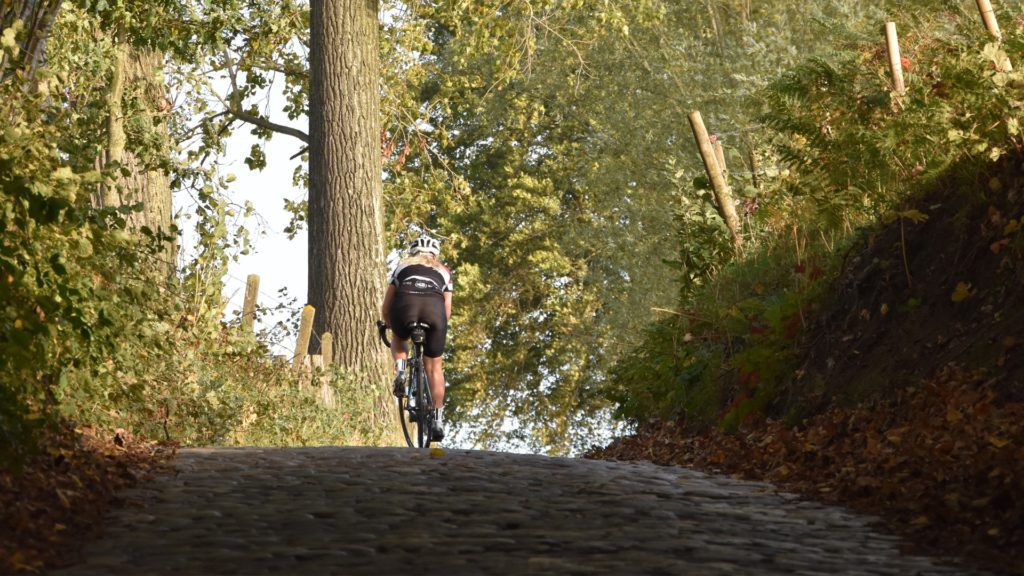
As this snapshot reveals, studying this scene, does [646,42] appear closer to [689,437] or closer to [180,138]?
[180,138]

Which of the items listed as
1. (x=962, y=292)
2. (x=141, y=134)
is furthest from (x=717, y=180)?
(x=141, y=134)

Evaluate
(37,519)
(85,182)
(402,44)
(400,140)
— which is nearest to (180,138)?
(402,44)

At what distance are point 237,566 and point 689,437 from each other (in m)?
7.16

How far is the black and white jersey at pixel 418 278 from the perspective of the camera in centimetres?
1347

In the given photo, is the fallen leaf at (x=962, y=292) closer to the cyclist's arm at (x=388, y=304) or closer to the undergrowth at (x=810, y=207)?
the undergrowth at (x=810, y=207)

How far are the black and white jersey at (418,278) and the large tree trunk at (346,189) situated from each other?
4986mm

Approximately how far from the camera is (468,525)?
7.10 metres

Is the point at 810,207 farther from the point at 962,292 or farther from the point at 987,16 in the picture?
the point at 962,292

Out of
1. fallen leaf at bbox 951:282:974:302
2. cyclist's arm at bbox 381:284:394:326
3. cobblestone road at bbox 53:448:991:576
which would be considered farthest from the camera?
cyclist's arm at bbox 381:284:394:326

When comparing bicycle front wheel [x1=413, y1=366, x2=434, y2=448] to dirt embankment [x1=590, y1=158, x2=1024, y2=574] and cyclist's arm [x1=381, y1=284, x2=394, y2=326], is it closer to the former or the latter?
cyclist's arm [x1=381, y1=284, x2=394, y2=326]

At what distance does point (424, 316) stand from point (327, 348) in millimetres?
5107

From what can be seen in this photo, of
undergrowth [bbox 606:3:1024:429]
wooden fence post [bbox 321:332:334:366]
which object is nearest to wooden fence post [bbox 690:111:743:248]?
undergrowth [bbox 606:3:1024:429]

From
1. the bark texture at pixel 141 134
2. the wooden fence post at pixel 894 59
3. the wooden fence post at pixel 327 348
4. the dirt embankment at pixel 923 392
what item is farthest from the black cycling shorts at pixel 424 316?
the wooden fence post at pixel 327 348

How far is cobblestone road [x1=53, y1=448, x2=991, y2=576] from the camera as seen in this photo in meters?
6.17
